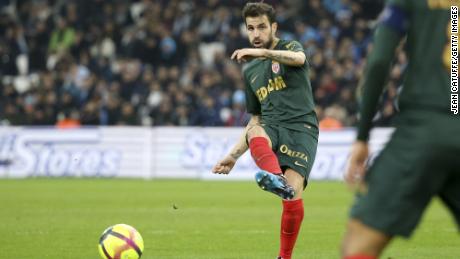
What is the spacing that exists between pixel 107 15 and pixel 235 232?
17766 millimetres

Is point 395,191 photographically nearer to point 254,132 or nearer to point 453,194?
point 453,194

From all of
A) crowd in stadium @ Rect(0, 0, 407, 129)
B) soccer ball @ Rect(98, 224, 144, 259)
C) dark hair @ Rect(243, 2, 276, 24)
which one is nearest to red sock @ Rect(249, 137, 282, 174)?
dark hair @ Rect(243, 2, 276, 24)

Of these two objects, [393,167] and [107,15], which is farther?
[107,15]

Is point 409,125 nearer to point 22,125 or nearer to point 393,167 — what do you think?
point 393,167

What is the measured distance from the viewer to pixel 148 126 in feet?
83.2

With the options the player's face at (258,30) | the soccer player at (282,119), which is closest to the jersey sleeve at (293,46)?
the soccer player at (282,119)

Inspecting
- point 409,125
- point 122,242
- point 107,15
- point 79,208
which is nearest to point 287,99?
point 122,242

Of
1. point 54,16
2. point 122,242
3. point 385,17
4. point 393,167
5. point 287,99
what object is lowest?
point 54,16

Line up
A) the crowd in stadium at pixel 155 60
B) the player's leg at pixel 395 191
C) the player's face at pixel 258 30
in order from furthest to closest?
the crowd in stadium at pixel 155 60 → the player's face at pixel 258 30 → the player's leg at pixel 395 191

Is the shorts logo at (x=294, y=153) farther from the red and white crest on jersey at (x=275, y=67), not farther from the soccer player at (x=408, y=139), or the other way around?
the soccer player at (x=408, y=139)

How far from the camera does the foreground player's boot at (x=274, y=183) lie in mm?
7578

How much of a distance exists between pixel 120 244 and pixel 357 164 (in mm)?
4154

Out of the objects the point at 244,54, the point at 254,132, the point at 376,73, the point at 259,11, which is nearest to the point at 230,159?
the point at 254,132

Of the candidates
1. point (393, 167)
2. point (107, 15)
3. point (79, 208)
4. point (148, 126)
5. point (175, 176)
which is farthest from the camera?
point (107, 15)
